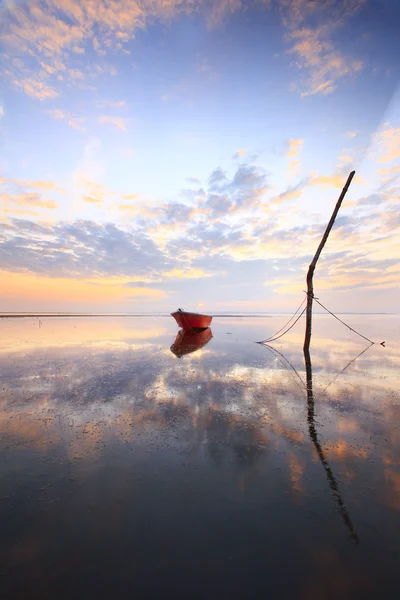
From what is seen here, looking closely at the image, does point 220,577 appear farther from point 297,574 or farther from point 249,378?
point 249,378

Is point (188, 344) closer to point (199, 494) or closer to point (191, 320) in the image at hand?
point (191, 320)

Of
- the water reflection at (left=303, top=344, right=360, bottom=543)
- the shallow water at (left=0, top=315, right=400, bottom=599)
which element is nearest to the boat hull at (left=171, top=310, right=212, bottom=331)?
the water reflection at (left=303, top=344, right=360, bottom=543)

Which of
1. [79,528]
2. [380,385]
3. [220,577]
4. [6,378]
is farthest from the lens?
[6,378]

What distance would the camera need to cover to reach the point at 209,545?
12.1 ft

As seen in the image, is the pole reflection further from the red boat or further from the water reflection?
the red boat

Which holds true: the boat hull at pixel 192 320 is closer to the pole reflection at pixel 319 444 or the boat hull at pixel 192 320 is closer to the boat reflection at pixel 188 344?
the boat reflection at pixel 188 344

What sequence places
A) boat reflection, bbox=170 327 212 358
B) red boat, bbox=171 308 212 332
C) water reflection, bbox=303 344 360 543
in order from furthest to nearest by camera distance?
red boat, bbox=171 308 212 332
boat reflection, bbox=170 327 212 358
water reflection, bbox=303 344 360 543

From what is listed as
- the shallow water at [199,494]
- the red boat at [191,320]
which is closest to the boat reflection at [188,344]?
the red boat at [191,320]

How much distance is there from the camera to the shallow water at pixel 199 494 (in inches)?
128

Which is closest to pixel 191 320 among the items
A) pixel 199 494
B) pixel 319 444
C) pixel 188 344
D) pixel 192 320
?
pixel 192 320

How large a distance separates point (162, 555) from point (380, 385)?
11.7 m

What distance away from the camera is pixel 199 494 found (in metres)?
4.77

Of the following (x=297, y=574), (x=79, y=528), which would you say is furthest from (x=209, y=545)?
(x=79, y=528)

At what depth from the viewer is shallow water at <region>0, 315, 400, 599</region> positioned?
326 centimetres
